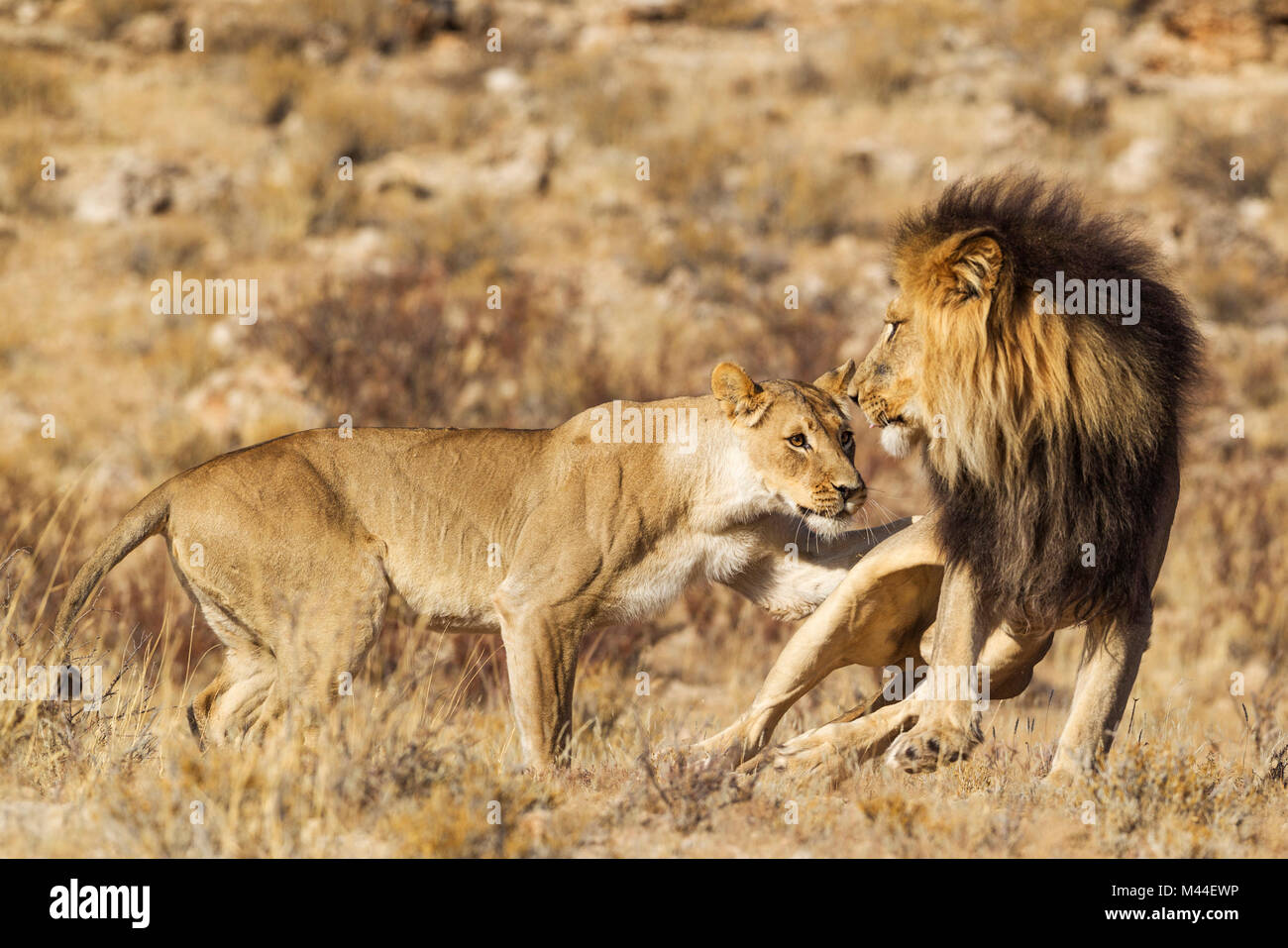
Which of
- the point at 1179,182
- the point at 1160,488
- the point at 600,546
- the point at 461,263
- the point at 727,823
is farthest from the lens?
the point at 1179,182

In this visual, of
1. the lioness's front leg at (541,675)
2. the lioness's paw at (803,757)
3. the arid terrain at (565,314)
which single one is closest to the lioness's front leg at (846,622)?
the lioness's paw at (803,757)

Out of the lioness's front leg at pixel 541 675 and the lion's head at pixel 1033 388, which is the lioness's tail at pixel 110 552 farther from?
the lion's head at pixel 1033 388

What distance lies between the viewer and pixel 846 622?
5.74 m

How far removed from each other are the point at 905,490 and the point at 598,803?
806 centimetres

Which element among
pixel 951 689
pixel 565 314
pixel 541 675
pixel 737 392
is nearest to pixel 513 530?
pixel 541 675

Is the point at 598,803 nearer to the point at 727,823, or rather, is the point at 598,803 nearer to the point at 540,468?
the point at 727,823

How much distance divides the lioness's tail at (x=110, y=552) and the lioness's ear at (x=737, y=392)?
7.67 ft

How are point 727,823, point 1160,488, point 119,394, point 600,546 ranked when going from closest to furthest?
1. point 727,823
2. point 1160,488
3. point 600,546
4. point 119,394

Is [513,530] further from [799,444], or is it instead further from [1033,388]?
[1033,388]

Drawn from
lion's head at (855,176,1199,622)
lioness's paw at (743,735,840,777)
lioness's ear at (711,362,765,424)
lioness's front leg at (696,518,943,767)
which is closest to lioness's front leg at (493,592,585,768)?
lioness's front leg at (696,518,943,767)

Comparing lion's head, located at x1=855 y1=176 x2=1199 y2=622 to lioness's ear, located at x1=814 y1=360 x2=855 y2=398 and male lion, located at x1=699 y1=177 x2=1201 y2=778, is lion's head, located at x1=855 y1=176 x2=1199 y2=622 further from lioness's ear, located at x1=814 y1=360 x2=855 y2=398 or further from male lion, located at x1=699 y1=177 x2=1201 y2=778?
lioness's ear, located at x1=814 y1=360 x2=855 y2=398

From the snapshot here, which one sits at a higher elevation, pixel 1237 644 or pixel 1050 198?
pixel 1050 198

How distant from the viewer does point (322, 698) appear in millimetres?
5570
